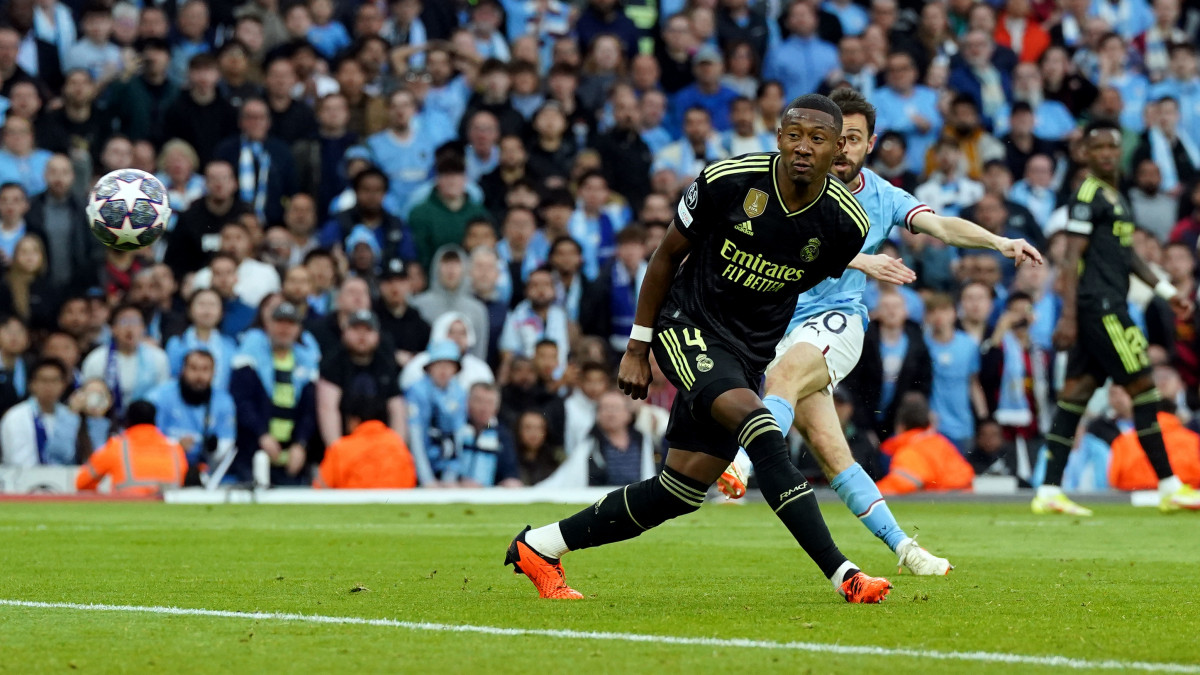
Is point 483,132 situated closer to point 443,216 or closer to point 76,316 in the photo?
point 443,216

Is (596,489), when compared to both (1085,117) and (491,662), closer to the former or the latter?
(1085,117)

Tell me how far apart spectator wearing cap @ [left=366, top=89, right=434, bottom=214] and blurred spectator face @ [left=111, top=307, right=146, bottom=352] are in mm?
3321

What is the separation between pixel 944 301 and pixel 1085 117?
5.52 metres

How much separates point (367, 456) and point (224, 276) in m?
2.33

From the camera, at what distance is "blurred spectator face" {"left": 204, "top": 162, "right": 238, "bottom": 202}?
688 inches

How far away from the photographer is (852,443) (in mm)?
16719

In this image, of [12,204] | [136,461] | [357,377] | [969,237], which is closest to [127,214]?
[969,237]

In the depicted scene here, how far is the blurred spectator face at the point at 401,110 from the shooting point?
1864 cm

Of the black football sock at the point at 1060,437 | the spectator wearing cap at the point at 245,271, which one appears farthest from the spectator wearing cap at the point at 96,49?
the black football sock at the point at 1060,437

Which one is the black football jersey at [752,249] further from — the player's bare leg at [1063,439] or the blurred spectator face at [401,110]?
the blurred spectator face at [401,110]

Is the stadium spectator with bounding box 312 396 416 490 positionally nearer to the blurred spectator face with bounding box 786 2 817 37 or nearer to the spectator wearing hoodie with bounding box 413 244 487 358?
the spectator wearing hoodie with bounding box 413 244 487 358

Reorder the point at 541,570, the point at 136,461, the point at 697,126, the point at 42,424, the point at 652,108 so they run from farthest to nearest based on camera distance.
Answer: the point at 652,108 < the point at 697,126 < the point at 42,424 < the point at 136,461 < the point at 541,570

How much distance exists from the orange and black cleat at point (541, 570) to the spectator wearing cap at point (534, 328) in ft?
33.2

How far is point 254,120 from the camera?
18297 millimetres
